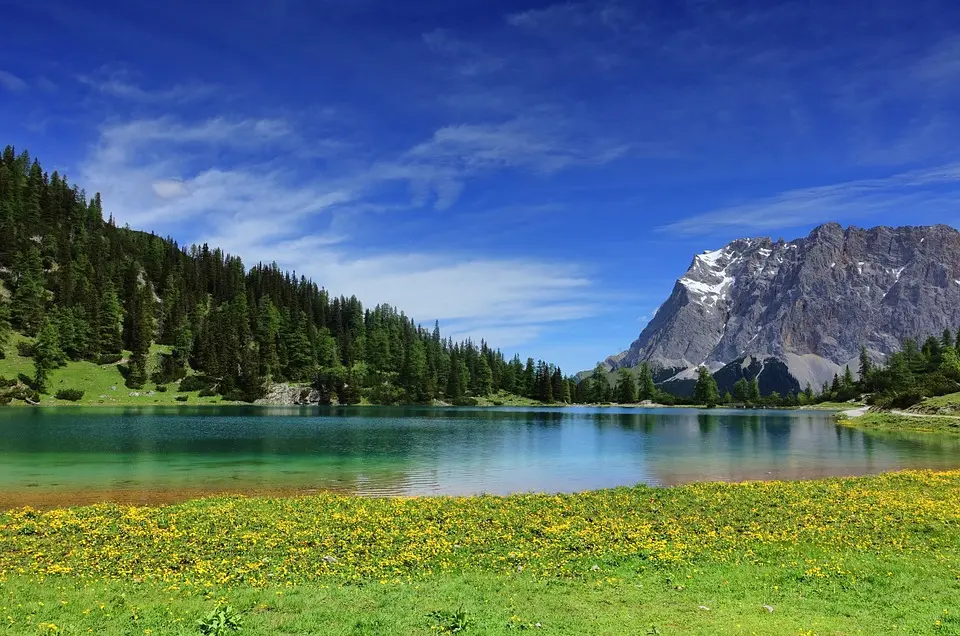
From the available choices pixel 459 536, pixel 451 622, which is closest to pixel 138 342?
pixel 459 536

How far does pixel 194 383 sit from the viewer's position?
611ft

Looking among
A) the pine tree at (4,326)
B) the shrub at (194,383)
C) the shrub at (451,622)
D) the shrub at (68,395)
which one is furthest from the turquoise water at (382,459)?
the shrub at (194,383)

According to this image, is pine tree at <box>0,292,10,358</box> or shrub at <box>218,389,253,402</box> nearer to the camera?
pine tree at <box>0,292,10,358</box>

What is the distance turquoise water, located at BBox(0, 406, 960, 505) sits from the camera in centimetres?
3897

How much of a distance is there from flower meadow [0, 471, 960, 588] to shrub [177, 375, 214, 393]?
17195 centimetres

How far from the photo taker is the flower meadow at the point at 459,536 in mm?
17812

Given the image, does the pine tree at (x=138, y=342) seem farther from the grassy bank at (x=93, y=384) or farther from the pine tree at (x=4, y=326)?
the pine tree at (x=4, y=326)

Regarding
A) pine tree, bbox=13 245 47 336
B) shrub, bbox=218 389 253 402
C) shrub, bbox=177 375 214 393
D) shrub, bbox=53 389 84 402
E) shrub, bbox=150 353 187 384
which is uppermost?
pine tree, bbox=13 245 47 336

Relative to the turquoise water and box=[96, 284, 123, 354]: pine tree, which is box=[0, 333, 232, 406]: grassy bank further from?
the turquoise water

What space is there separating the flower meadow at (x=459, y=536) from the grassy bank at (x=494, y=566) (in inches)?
4.0

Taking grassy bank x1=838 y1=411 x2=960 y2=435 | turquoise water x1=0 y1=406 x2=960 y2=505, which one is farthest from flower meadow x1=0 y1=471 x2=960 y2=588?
grassy bank x1=838 y1=411 x2=960 y2=435

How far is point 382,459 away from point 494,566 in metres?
36.9

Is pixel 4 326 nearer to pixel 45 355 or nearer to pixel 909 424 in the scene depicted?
pixel 45 355

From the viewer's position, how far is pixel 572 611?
14.3 metres
